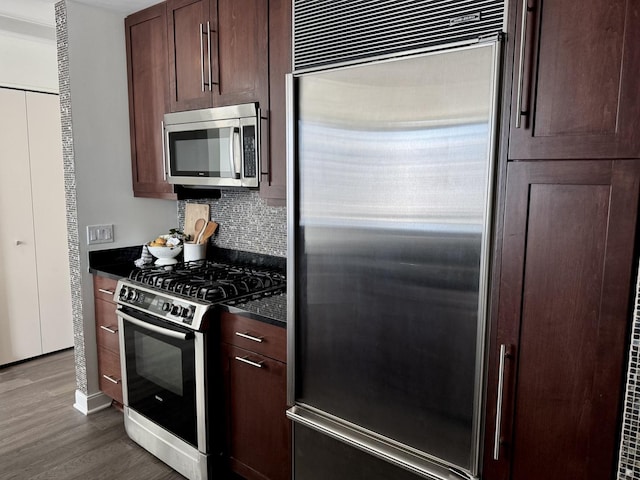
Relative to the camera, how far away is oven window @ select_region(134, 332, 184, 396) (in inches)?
91.4

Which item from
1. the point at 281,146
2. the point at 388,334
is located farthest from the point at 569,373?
the point at 281,146

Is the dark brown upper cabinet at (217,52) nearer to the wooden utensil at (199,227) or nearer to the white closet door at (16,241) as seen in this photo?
the wooden utensil at (199,227)

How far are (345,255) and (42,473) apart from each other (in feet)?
6.82

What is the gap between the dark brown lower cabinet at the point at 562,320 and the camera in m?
1.15

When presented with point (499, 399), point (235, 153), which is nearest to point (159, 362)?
point (235, 153)

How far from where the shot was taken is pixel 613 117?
112 cm

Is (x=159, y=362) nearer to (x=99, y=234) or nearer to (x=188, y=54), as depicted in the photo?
(x=99, y=234)

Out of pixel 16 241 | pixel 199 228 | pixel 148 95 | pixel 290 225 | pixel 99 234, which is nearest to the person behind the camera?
pixel 290 225

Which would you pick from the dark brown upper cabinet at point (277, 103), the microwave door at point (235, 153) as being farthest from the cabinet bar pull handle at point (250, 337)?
the microwave door at point (235, 153)

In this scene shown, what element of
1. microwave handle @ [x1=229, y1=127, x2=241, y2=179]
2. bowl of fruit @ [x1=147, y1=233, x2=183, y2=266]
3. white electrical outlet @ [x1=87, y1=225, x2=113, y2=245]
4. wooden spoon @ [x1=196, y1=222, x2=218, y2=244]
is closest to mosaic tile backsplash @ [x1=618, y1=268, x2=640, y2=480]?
microwave handle @ [x1=229, y1=127, x2=241, y2=179]

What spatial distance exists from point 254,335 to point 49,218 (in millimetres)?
2699

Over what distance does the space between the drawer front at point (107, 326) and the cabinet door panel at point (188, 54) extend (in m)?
1.29

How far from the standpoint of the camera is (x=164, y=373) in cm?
241

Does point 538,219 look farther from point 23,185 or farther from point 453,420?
point 23,185
